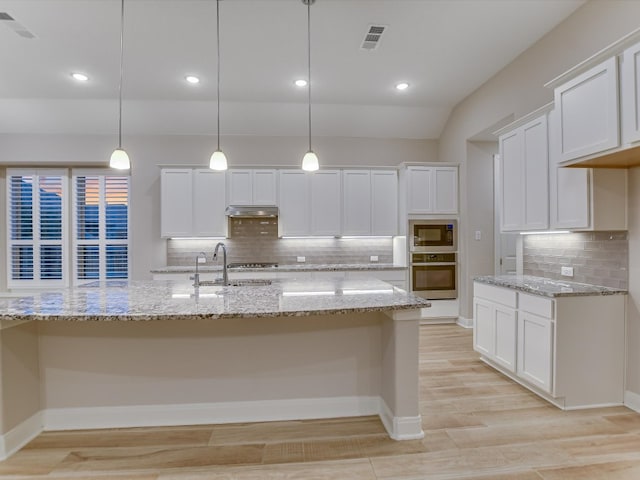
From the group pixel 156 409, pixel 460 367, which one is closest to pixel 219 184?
pixel 156 409

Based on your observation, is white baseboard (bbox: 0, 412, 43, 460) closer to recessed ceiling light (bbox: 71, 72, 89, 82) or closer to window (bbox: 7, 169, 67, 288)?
recessed ceiling light (bbox: 71, 72, 89, 82)

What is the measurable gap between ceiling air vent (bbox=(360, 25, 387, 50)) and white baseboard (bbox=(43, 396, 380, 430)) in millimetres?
3341

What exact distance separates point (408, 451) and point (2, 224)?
22.5ft

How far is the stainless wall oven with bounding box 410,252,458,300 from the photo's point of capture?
212 inches

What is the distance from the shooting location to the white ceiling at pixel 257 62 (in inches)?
124

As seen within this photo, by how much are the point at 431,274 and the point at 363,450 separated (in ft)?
11.7

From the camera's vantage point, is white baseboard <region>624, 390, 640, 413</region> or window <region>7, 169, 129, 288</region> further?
window <region>7, 169, 129, 288</region>

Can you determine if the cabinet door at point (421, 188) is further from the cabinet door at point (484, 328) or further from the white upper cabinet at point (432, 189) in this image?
the cabinet door at point (484, 328)

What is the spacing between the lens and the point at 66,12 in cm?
311

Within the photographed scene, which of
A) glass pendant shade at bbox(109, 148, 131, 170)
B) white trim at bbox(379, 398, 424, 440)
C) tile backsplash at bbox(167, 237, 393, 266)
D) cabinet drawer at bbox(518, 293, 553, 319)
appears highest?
glass pendant shade at bbox(109, 148, 131, 170)

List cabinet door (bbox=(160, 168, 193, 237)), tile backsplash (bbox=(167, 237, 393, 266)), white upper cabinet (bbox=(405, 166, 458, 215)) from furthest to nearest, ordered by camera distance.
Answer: tile backsplash (bbox=(167, 237, 393, 266)), white upper cabinet (bbox=(405, 166, 458, 215)), cabinet door (bbox=(160, 168, 193, 237))

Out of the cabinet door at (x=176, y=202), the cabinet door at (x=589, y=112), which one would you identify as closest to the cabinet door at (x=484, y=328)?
the cabinet door at (x=589, y=112)

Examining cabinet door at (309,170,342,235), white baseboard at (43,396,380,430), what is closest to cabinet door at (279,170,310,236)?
cabinet door at (309,170,342,235)

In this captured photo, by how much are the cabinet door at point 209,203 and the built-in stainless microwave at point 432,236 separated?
291cm
